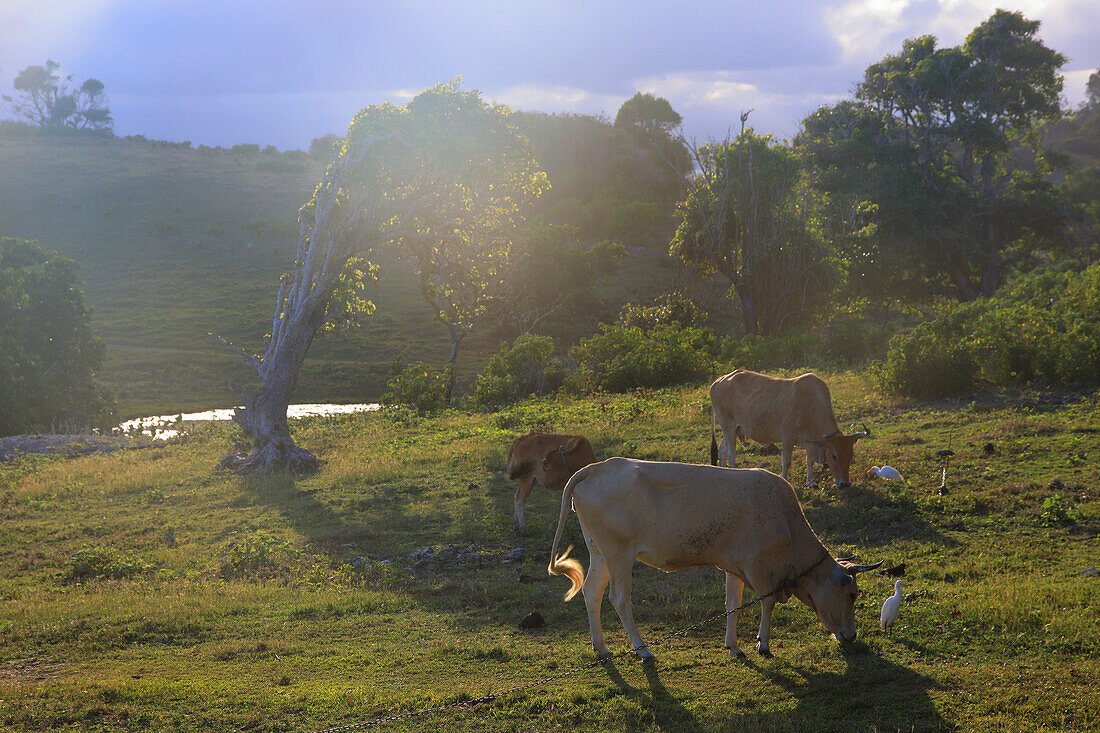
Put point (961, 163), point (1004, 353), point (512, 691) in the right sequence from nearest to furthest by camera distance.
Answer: point (512, 691) → point (1004, 353) → point (961, 163)

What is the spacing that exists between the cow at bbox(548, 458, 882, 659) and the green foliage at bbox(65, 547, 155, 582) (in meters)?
8.04

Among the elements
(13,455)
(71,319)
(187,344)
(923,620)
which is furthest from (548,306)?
(923,620)

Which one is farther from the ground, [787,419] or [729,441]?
[787,419]

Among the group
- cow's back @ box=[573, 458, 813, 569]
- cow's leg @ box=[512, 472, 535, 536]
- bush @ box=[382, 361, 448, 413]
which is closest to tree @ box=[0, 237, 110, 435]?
bush @ box=[382, 361, 448, 413]

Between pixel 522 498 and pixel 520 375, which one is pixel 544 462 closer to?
pixel 522 498

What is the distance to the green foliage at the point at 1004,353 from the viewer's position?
57.7ft

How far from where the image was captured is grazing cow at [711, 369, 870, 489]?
12477 mm

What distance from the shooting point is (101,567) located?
12.3 m

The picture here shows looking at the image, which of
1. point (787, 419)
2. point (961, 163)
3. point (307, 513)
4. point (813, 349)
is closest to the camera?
point (787, 419)

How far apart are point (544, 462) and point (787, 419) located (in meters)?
4.04

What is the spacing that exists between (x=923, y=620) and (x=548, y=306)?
4063cm

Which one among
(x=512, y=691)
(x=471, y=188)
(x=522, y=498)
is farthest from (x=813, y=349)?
(x=512, y=691)

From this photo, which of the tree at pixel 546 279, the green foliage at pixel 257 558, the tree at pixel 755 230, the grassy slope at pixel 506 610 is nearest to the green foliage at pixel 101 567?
the grassy slope at pixel 506 610

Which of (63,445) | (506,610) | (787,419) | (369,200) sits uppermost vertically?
(369,200)
